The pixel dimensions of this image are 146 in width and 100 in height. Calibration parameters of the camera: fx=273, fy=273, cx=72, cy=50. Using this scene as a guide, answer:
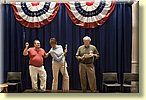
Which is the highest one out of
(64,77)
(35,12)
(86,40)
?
(35,12)

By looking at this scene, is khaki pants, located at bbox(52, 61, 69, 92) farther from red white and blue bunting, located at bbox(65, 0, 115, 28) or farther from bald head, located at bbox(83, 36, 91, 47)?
red white and blue bunting, located at bbox(65, 0, 115, 28)

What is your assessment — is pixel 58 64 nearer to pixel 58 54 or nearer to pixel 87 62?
pixel 58 54

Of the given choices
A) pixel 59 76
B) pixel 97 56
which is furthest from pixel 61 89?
pixel 97 56

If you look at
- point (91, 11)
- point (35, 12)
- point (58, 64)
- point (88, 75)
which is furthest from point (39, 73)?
point (91, 11)

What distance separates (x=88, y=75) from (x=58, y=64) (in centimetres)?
26

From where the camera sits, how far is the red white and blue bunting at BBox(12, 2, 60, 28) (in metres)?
2.24

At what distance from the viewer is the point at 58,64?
2240 mm

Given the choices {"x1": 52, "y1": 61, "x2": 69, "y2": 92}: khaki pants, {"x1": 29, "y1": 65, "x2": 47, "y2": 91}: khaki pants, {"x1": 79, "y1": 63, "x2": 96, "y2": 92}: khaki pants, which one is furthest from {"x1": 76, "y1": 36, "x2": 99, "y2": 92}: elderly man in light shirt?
{"x1": 29, "y1": 65, "x2": 47, "y2": 91}: khaki pants

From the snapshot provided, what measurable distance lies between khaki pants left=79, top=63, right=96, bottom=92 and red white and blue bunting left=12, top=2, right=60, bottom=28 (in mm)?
477

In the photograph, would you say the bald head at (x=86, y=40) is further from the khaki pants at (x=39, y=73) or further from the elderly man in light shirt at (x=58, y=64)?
the khaki pants at (x=39, y=73)

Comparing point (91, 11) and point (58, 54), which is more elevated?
point (91, 11)

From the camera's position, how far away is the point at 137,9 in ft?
7.26

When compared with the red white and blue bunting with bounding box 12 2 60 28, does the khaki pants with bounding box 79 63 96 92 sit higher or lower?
lower

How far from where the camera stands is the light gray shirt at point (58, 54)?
7.34 feet
